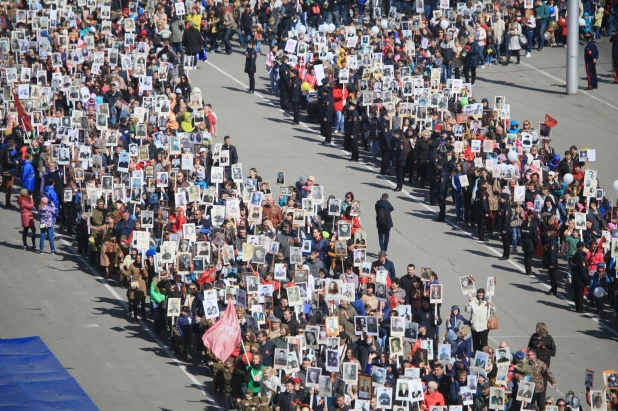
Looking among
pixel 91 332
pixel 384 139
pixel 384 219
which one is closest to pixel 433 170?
pixel 384 139

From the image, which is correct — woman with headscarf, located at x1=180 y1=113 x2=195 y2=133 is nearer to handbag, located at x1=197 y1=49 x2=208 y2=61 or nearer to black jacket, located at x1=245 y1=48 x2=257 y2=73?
black jacket, located at x1=245 y1=48 x2=257 y2=73

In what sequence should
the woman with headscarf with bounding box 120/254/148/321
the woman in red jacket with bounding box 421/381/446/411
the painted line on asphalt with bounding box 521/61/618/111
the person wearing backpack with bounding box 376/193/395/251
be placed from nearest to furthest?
the woman in red jacket with bounding box 421/381/446/411, the woman with headscarf with bounding box 120/254/148/321, the person wearing backpack with bounding box 376/193/395/251, the painted line on asphalt with bounding box 521/61/618/111

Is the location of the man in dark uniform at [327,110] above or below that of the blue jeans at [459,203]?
above

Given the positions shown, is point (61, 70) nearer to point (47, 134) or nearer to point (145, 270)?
point (47, 134)

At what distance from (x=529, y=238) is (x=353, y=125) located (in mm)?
8109

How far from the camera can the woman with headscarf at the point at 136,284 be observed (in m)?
32.1

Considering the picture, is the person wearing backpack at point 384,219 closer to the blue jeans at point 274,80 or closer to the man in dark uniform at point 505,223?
the man in dark uniform at point 505,223

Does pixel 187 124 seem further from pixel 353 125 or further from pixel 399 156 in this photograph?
pixel 399 156

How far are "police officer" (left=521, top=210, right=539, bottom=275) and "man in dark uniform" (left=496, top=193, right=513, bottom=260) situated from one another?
479mm

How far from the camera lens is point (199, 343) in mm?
30719

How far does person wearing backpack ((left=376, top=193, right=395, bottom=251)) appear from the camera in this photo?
35.1 metres

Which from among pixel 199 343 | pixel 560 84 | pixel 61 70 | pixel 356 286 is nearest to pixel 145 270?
pixel 199 343

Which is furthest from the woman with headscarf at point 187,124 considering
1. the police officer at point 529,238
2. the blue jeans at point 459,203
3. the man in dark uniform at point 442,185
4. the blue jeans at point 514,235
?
the police officer at point 529,238

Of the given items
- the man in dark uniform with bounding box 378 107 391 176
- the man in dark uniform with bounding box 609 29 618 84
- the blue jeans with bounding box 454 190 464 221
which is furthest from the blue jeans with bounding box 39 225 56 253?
the man in dark uniform with bounding box 609 29 618 84
